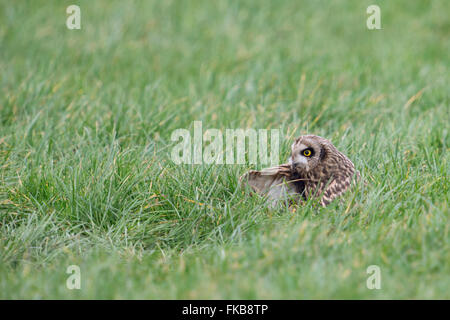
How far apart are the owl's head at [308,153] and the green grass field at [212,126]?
0.32 metres

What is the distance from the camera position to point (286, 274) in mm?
2959

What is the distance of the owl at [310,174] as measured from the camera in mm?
3709

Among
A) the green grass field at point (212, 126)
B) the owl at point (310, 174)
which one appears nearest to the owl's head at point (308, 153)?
the owl at point (310, 174)

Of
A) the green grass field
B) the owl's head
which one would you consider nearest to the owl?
the owl's head

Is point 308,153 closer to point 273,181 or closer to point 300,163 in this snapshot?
point 300,163

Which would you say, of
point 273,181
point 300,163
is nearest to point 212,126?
point 273,181

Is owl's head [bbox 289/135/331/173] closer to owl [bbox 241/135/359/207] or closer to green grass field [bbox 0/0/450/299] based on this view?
owl [bbox 241/135/359/207]

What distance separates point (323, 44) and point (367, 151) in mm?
3246

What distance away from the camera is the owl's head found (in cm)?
372

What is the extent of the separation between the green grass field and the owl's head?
319 mm

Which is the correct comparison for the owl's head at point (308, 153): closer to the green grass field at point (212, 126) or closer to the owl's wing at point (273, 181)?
the owl's wing at point (273, 181)

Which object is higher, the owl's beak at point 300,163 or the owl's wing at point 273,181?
the owl's beak at point 300,163

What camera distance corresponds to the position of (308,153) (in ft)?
12.2

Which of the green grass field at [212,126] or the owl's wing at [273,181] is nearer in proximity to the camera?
the green grass field at [212,126]
